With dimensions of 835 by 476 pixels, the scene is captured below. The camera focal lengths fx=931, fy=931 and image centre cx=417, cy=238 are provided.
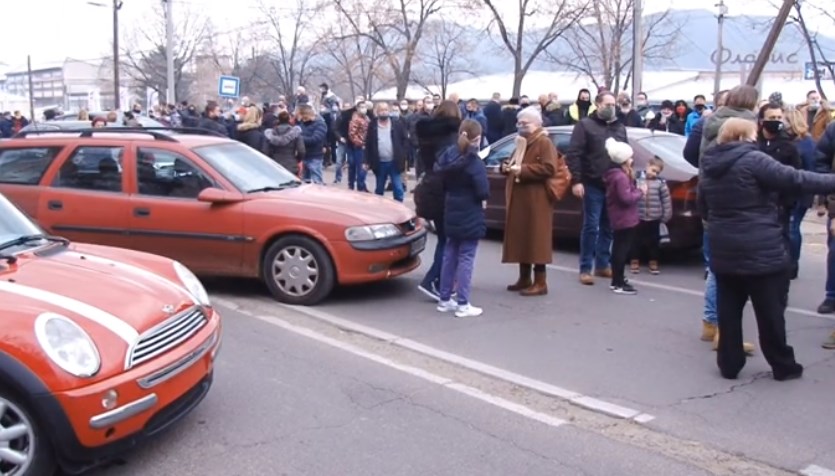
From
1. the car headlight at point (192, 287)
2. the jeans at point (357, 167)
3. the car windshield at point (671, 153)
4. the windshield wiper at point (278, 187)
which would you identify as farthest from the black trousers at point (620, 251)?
the jeans at point (357, 167)

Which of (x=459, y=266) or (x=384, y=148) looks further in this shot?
(x=384, y=148)

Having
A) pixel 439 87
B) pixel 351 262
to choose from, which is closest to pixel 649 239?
pixel 351 262

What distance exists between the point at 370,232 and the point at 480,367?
210 centimetres

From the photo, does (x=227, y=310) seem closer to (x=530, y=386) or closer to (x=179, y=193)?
(x=179, y=193)

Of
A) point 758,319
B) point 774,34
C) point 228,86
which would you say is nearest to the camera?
point 758,319

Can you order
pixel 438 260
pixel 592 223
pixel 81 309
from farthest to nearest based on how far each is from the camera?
pixel 592 223 → pixel 438 260 → pixel 81 309

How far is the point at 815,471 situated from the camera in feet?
15.4

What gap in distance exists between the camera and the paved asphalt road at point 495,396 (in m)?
4.80

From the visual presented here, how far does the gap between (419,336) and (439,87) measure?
1809 inches

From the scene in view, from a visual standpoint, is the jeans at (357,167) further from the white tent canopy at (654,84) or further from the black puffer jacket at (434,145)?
the white tent canopy at (654,84)

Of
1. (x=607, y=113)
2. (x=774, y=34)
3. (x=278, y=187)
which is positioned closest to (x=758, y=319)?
(x=607, y=113)

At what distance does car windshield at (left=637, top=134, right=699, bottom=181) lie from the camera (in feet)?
32.8

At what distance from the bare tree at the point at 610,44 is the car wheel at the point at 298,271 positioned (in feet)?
84.4

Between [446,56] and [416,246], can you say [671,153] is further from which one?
[446,56]
